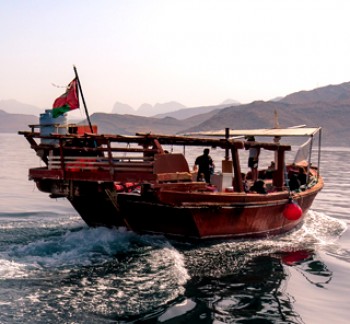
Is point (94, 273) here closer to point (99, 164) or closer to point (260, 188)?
point (99, 164)

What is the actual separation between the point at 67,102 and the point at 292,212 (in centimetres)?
760

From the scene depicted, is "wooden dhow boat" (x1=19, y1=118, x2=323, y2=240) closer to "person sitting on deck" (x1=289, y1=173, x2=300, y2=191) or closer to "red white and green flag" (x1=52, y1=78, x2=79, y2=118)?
"red white and green flag" (x1=52, y1=78, x2=79, y2=118)

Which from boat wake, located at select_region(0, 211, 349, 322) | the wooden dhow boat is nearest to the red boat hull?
the wooden dhow boat

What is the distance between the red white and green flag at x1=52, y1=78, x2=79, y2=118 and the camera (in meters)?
12.6

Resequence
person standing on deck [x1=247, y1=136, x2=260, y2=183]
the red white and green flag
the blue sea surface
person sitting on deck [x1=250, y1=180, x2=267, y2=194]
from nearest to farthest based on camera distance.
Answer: the blue sea surface
the red white and green flag
person sitting on deck [x1=250, y1=180, x2=267, y2=194]
person standing on deck [x1=247, y1=136, x2=260, y2=183]

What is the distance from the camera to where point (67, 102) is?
12727 mm

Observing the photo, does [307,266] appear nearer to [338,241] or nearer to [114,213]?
[338,241]

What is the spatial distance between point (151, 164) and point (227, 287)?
11.3 ft

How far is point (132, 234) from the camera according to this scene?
13.1 metres

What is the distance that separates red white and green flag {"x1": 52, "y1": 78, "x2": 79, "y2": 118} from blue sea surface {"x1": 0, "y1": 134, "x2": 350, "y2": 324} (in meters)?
3.41

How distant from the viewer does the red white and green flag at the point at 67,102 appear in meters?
12.6

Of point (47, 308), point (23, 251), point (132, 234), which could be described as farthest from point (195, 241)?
point (47, 308)

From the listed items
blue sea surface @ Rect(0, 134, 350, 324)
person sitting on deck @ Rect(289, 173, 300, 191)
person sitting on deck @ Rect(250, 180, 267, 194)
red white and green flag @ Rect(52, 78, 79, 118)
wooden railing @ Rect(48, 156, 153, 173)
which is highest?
red white and green flag @ Rect(52, 78, 79, 118)

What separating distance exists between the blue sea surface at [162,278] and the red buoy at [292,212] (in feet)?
2.93
